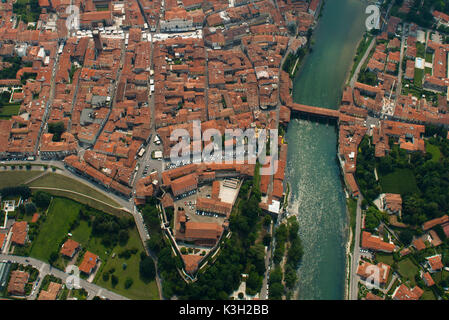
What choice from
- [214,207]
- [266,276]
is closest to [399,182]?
[266,276]

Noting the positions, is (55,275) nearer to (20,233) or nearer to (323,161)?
(20,233)

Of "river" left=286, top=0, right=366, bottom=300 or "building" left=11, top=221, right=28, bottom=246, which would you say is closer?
"building" left=11, top=221, right=28, bottom=246

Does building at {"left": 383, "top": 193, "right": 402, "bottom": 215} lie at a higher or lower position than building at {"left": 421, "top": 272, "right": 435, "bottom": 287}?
higher

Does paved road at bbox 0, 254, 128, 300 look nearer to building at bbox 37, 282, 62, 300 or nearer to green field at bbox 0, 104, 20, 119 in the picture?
building at bbox 37, 282, 62, 300

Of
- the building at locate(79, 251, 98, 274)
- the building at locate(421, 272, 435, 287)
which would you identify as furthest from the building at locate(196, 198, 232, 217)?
the building at locate(421, 272, 435, 287)

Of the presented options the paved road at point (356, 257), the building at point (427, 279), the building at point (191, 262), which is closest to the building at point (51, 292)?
the building at point (191, 262)

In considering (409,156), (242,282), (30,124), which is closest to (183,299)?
(242,282)
